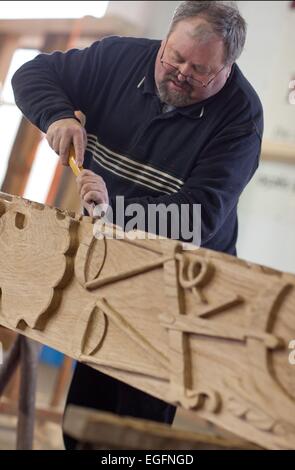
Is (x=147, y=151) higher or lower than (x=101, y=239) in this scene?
higher

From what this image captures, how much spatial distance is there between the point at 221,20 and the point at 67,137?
1.33ft

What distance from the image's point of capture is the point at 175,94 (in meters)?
1.74

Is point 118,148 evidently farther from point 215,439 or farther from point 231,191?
point 215,439

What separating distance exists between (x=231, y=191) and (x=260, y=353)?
2.15ft

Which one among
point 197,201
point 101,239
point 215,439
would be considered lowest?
point 215,439

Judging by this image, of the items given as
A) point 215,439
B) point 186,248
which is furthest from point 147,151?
point 215,439

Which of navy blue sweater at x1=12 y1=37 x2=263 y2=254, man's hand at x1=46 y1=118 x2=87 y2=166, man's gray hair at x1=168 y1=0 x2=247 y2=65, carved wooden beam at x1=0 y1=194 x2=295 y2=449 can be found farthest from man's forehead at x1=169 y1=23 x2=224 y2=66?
carved wooden beam at x1=0 y1=194 x2=295 y2=449

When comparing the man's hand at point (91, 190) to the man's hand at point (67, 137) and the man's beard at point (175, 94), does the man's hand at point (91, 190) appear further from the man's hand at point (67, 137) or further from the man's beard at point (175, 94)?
the man's beard at point (175, 94)

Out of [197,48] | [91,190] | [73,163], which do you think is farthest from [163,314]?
[197,48]

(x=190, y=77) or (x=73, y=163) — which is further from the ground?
(x=190, y=77)

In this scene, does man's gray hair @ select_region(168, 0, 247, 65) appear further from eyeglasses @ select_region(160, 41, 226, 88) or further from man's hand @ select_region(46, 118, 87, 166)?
man's hand @ select_region(46, 118, 87, 166)

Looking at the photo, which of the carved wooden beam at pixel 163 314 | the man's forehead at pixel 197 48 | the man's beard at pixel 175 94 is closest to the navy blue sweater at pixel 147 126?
the man's beard at pixel 175 94

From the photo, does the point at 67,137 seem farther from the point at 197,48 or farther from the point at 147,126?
the point at 197,48

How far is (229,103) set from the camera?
1771 mm
